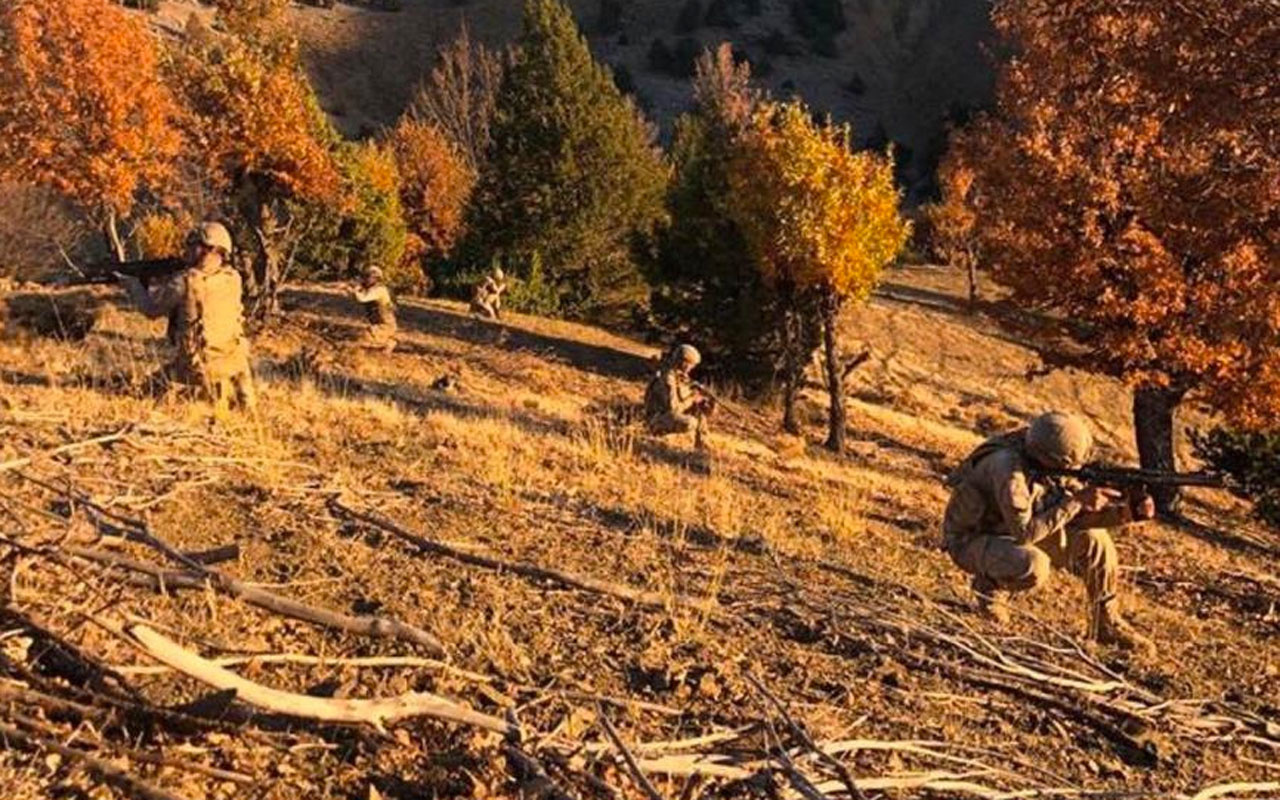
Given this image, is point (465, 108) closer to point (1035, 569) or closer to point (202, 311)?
point (202, 311)

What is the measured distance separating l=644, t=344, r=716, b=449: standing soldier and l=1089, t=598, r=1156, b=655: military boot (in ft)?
22.6

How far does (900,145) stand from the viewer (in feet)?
260

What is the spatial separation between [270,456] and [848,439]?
16.3 m

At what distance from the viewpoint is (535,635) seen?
4.45m

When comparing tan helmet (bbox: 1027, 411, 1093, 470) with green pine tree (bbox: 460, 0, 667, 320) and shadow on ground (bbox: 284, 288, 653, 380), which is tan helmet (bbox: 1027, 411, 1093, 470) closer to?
shadow on ground (bbox: 284, 288, 653, 380)

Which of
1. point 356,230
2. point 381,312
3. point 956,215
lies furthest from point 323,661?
point 956,215

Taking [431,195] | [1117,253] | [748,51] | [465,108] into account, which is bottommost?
[1117,253]

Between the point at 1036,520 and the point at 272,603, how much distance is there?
436 cm

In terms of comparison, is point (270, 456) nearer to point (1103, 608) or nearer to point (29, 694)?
point (29, 694)

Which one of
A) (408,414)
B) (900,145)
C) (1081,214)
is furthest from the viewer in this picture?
(900,145)

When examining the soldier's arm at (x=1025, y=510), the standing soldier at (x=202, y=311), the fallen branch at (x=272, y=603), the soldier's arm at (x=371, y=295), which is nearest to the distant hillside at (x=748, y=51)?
the soldier's arm at (x=371, y=295)

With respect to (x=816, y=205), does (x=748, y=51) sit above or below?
above

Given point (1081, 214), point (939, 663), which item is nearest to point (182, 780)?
point (939, 663)

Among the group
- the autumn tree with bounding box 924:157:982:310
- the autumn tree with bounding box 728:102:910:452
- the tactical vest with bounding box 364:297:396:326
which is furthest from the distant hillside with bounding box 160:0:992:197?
the autumn tree with bounding box 728:102:910:452
